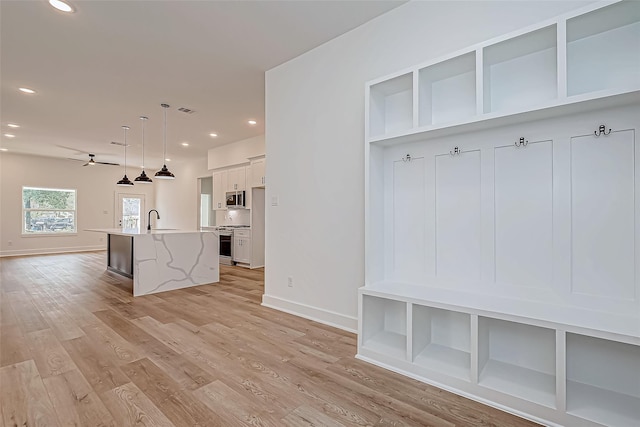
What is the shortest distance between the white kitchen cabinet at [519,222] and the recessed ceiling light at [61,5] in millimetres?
2734

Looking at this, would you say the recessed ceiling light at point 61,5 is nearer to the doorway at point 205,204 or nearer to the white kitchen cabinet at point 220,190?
the white kitchen cabinet at point 220,190

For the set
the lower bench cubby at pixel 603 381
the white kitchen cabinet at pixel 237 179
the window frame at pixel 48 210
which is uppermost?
the white kitchen cabinet at pixel 237 179

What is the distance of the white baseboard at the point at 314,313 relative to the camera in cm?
301

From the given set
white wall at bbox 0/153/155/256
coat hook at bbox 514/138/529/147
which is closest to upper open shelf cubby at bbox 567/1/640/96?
coat hook at bbox 514/138/529/147

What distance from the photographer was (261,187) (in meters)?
6.95

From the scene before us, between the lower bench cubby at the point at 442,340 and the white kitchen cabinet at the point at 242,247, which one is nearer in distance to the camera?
the lower bench cubby at the point at 442,340

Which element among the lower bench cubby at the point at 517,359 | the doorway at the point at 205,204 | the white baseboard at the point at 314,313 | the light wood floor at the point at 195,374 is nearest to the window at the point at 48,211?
the doorway at the point at 205,204

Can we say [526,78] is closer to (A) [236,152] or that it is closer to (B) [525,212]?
(B) [525,212]

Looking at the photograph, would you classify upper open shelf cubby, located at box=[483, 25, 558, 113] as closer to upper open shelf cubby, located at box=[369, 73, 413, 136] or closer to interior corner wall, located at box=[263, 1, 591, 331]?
interior corner wall, located at box=[263, 1, 591, 331]

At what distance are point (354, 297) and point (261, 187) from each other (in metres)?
4.49

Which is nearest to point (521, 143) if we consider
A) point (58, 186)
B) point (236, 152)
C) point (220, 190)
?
point (236, 152)

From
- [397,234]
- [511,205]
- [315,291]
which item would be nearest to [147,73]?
[315,291]

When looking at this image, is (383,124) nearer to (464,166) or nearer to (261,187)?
(464,166)

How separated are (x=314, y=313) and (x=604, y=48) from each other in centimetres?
306
